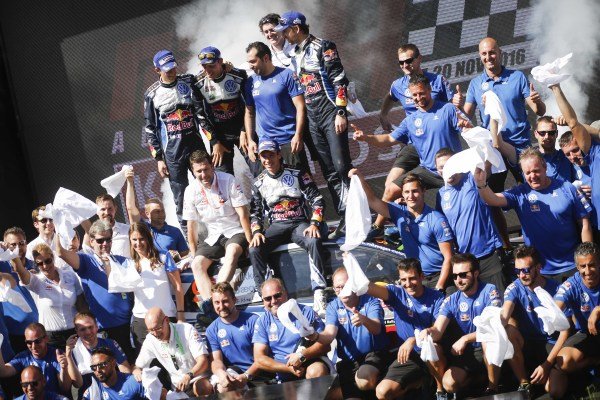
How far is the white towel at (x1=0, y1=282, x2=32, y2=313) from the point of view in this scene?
7930 mm

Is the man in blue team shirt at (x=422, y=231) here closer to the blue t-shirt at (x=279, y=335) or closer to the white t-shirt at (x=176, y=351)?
the blue t-shirt at (x=279, y=335)

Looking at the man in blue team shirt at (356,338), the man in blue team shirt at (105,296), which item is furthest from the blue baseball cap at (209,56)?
the man in blue team shirt at (356,338)

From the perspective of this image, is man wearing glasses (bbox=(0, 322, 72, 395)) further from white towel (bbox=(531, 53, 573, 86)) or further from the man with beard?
white towel (bbox=(531, 53, 573, 86))

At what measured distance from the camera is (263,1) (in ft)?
33.0

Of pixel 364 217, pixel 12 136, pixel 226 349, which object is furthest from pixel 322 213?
pixel 12 136

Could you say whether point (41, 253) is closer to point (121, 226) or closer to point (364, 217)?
point (121, 226)

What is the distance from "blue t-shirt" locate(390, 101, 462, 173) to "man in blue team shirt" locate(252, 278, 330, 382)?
64.7 inches

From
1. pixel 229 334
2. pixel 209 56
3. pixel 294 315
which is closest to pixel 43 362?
pixel 229 334

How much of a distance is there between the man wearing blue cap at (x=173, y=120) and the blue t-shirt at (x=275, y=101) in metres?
0.48

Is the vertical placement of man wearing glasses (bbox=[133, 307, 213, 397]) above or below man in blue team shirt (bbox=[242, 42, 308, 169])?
below

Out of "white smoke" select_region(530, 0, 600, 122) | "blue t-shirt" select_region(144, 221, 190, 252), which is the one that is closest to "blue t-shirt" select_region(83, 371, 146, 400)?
"blue t-shirt" select_region(144, 221, 190, 252)

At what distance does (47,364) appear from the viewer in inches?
307

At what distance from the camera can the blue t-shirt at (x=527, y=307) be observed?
6910mm

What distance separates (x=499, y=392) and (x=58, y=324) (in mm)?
3436
